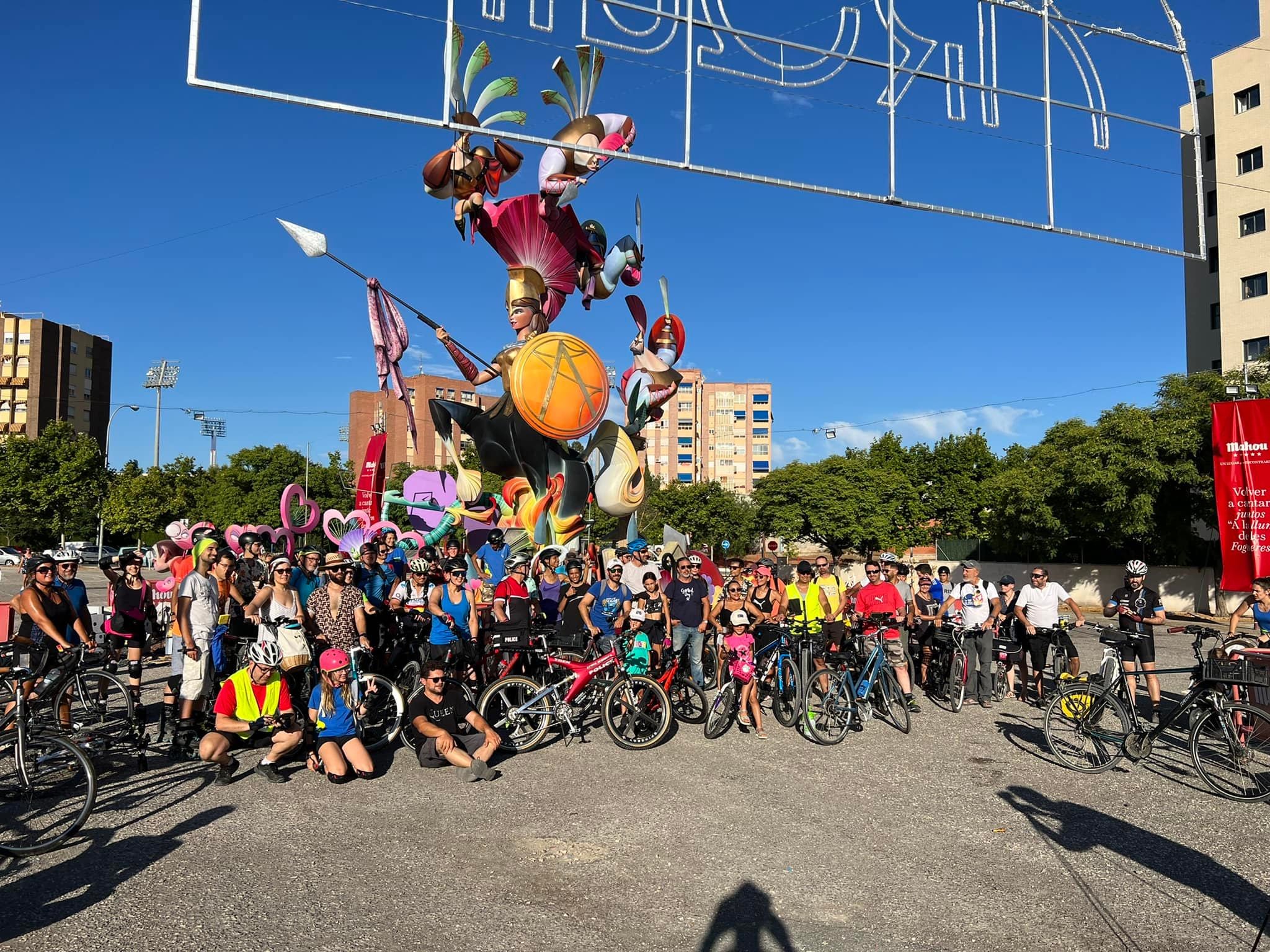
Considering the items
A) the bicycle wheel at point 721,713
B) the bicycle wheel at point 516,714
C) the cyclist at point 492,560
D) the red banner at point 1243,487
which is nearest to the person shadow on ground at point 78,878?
the bicycle wheel at point 516,714

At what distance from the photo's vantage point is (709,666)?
1255cm

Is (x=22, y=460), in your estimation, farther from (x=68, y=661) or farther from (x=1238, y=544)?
(x=1238, y=544)

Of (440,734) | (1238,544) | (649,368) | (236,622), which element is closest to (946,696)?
(440,734)

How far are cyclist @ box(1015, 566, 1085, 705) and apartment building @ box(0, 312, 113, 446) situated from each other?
311 ft

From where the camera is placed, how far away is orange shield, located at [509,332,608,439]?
93.2 feet

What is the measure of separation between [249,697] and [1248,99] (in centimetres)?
5290

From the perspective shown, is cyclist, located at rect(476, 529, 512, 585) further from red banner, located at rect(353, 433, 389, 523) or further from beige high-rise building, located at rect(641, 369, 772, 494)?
beige high-rise building, located at rect(641, 369, 772, 494)

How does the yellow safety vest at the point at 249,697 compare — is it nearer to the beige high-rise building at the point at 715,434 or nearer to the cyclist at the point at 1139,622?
the cyclist at the point at 1139,622

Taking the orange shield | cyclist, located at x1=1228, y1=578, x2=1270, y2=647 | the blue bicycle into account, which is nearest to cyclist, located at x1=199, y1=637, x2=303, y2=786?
the blue bicycle

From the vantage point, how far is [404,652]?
424 inches

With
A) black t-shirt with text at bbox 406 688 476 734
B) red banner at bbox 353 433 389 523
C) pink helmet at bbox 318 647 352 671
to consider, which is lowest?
black t-shirt with text at bbox 406 688 476 734

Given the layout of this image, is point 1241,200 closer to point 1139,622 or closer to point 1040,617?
point 1040,617

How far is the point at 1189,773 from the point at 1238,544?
448 inches

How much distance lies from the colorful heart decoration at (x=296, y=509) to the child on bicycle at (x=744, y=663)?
2526 cm
